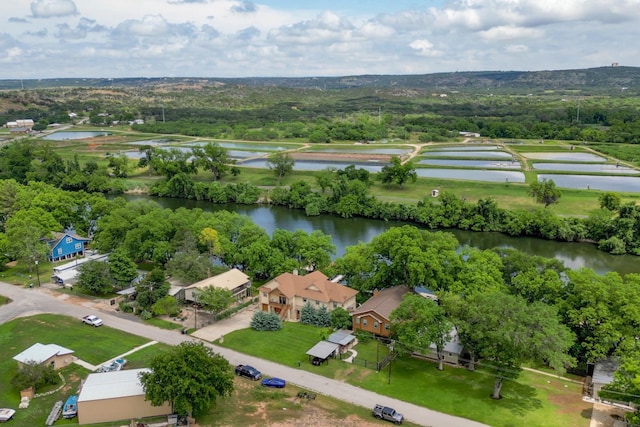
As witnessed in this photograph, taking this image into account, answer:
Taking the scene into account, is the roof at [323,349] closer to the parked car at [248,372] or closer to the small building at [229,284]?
the parked car at [248,372]

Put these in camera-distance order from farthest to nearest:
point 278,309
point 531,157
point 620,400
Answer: point 531,157
point 278,309
point 620,400

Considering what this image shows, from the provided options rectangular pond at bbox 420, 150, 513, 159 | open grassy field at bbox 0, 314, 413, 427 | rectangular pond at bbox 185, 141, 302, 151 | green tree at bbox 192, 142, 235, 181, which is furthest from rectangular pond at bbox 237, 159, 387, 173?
open grassy field at bbox 0, 314, 413, 427

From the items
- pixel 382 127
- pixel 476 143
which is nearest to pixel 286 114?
pixel 382 127

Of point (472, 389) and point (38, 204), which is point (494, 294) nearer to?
point (472, 389)

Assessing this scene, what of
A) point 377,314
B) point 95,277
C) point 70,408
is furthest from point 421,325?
point 95,277

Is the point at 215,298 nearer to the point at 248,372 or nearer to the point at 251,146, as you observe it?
the point at 248,372
